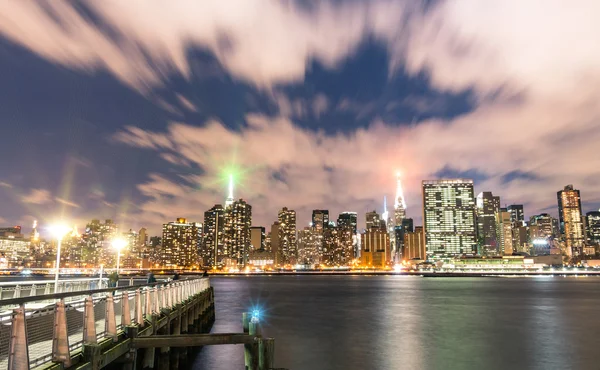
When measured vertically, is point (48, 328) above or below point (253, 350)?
above

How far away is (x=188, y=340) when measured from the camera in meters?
14.8

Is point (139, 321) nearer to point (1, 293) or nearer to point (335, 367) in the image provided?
point (1, 293)

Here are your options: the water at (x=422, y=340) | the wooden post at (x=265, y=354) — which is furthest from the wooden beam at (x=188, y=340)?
the water at (x=422, y=340)

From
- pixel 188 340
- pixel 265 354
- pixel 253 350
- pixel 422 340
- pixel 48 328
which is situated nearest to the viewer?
pixel 48 328

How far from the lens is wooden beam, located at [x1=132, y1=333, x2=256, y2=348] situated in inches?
565

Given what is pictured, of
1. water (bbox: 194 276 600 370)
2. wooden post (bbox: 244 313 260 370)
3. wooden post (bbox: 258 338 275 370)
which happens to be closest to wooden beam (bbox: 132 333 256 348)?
wooden post (bbox: 244 313 260 370)

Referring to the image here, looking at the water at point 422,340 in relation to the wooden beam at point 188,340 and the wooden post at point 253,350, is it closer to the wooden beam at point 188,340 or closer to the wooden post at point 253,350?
the wooden beam at point 188,340

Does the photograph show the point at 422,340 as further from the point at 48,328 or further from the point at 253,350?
the point at 48,328

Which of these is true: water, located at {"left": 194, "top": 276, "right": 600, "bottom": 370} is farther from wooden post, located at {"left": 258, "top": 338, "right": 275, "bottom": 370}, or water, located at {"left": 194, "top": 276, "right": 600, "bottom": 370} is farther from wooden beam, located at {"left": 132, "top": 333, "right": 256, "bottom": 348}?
wooden post, located at {"left": 258, "top": 338, "right": 275, "bottom": 370}

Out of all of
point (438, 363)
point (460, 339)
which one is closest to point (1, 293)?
point (438, 363)

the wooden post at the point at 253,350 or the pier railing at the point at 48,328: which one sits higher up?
the pier railing at the point at 48,328

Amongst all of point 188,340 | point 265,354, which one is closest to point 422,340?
point 265,354

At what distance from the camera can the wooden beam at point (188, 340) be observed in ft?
47.1

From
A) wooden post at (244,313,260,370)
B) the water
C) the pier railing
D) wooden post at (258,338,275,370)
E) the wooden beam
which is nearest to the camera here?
the pier railing
